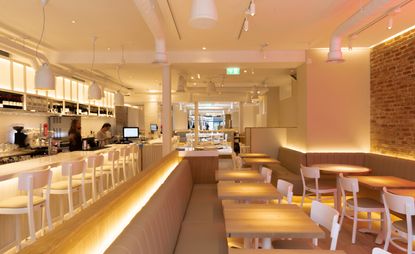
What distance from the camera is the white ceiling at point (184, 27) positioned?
4.55 meters

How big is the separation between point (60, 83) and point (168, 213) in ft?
23.5

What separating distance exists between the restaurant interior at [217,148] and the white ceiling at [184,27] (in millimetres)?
35

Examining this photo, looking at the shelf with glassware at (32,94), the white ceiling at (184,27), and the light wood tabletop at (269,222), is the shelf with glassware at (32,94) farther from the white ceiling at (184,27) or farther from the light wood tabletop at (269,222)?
the light wood tabletop at (269,222)

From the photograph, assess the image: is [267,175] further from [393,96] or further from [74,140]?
[74,140]

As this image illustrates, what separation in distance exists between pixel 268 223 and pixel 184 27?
4.09 meters

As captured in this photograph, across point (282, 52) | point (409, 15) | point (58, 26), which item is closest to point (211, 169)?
point (282, 52)

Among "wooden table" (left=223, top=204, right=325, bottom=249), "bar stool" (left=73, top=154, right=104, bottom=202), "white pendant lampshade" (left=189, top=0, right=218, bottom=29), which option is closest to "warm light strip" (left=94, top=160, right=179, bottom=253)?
"wooden table" (left=223, top=204, right=325, bottom=249)

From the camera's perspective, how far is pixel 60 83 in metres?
8.61

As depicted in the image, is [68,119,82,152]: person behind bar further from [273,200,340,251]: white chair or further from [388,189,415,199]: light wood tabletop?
[388,189,415,199]: light wood tabletop

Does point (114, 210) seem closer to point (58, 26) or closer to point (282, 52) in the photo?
point (58, 26)

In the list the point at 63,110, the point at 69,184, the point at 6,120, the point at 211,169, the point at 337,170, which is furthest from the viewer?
the point at 63,110

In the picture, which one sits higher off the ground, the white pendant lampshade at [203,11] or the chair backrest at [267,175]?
the white pendant lampshade at [203,11]

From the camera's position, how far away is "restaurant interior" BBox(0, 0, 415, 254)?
263 centimetres

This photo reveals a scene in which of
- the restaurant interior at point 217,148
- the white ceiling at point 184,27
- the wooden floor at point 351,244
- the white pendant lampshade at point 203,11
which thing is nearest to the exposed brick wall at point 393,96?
the restaurant interior at point 217,148
